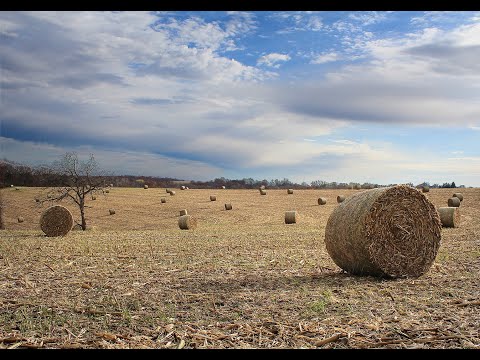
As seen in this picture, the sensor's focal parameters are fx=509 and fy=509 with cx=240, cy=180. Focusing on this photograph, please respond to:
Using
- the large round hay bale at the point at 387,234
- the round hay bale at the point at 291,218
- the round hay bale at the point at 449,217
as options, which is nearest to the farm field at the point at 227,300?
the large round hay bale at the point at 387,234

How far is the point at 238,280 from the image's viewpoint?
9.55 metres

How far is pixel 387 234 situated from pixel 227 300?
3823mm

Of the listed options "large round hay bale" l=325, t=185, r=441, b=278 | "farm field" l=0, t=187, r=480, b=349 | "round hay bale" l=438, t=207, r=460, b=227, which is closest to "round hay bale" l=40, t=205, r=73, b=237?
"farm field" l=0, t=187, r=480, b=349

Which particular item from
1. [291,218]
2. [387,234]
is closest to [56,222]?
[291,218]

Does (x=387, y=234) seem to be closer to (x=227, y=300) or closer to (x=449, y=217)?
(x=227, y=300)

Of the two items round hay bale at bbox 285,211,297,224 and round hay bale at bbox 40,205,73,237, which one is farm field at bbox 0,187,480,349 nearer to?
round hay bale at bbox 40,205,73,237

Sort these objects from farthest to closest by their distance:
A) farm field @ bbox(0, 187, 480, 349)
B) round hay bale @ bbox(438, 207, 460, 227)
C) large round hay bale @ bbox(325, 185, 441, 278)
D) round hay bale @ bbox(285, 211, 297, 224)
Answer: round hay bale @ bbox(285, 211, 297, 224)
round hay bale @ bbox(438, 207, 460, 227)
large round hay bale @ bbox(325, 185, 441, 278)
farm field @ bbox(0, 187, 480, 349)

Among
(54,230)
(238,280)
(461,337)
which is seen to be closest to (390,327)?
(461,337)

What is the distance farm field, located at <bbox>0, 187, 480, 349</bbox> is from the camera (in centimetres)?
599

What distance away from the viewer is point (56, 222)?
23.6 meters

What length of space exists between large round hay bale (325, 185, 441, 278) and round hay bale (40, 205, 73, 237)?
16406 millimetres

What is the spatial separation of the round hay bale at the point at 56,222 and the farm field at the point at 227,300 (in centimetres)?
796
